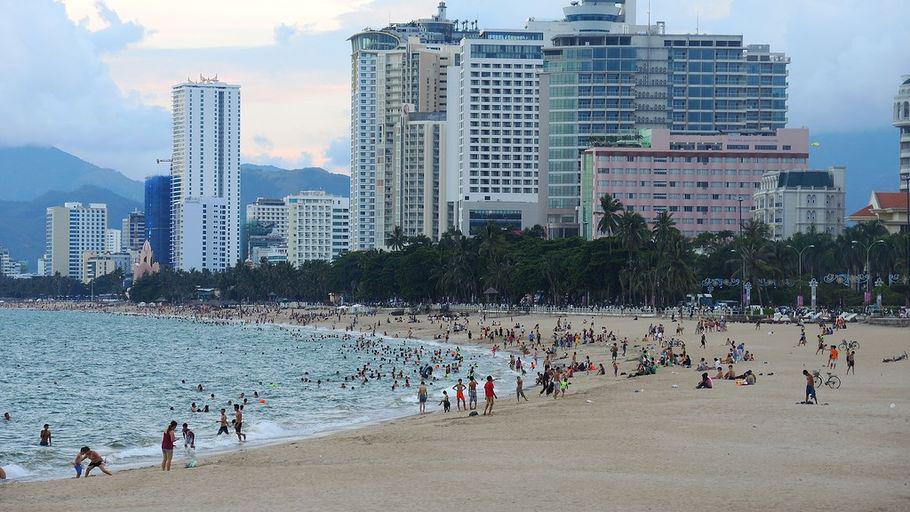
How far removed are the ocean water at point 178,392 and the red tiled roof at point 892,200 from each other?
6559cm

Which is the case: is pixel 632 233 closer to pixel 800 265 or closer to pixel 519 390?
pixel 800 265

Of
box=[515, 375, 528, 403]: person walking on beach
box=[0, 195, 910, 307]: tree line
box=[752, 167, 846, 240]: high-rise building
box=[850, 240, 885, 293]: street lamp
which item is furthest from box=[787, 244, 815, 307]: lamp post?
box=[515, 375, 528, 403]: person walking on beach

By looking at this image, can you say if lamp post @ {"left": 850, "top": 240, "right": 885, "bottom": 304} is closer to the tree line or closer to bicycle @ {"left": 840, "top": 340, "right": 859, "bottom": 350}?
the tree line

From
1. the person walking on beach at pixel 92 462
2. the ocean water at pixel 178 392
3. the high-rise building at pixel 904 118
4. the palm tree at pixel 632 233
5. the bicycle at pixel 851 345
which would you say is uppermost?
the high-rise building at pixel 904 118

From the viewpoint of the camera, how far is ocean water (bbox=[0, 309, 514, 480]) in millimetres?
42719

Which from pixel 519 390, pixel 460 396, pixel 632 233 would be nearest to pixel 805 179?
pixel 632 233

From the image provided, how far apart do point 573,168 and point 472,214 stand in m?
21.1

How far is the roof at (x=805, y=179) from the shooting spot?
155 metres

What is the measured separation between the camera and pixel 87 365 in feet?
294

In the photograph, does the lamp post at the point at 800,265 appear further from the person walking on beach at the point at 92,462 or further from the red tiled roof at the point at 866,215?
the person walking on beach at the point at 92,462

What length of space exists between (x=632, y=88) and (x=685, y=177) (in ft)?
63.8

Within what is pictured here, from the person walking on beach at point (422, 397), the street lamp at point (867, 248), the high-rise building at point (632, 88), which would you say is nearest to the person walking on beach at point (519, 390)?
the person walking on beach at point (422, 397)

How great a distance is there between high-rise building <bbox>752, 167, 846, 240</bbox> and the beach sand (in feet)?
363

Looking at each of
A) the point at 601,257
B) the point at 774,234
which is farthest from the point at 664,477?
the point at 774,234
